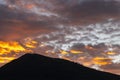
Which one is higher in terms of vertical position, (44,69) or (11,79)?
(44,69)

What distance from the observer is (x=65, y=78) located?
182750 millimetres

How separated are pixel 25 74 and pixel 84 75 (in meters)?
43.1

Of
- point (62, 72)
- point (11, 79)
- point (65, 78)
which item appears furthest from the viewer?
point (62, 72)

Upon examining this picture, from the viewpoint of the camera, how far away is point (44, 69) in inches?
7820

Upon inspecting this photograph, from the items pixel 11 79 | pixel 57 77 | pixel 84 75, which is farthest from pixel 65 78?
pixel 11 79

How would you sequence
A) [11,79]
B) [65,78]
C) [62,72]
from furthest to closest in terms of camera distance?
[62,72] < [65,78] < [11,79]

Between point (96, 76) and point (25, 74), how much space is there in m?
52.9

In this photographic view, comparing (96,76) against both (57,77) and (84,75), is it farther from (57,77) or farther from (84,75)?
(57,77)

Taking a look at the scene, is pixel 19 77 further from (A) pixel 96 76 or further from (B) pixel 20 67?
(A) pixel 96 76

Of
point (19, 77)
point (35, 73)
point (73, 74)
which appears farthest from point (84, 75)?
point (19, 77)

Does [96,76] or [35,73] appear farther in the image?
[96,76]

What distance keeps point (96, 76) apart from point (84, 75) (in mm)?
9846

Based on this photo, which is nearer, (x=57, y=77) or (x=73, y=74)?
(x=57, y=77)

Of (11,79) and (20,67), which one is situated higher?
→ (20,67)
